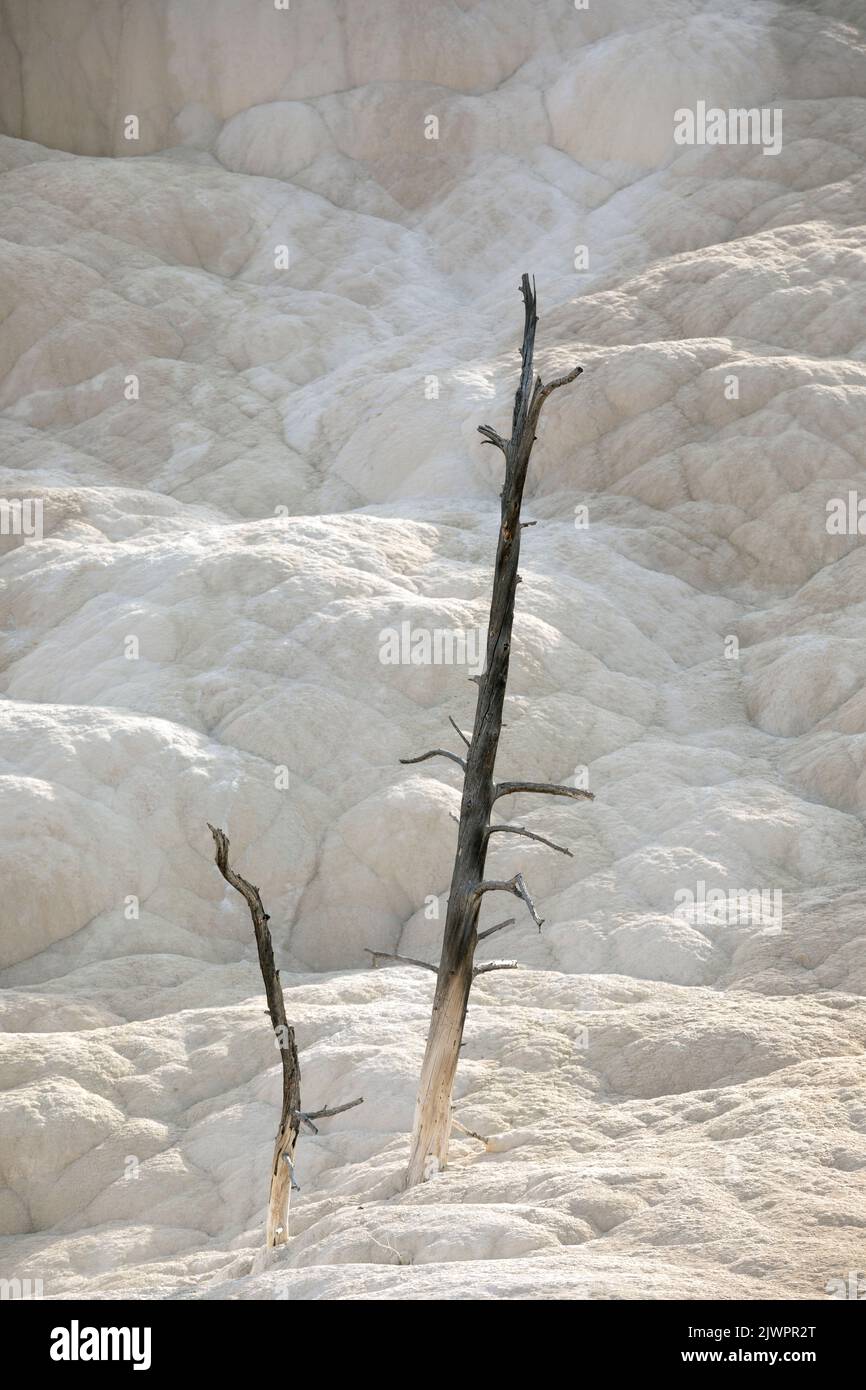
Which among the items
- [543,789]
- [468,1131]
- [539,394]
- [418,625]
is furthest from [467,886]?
[418,625]

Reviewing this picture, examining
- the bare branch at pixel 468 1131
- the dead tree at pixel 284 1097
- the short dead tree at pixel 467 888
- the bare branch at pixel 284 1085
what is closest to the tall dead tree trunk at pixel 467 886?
the short dead tree at pixel 467 888

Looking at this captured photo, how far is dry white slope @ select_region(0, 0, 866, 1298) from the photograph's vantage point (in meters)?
11.4

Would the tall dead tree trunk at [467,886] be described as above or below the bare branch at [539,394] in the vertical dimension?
below

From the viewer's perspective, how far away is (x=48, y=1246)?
11906 millimetres

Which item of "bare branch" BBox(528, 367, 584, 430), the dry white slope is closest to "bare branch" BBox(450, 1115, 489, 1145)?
the dry white slope

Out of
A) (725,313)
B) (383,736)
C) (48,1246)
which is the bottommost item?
(48,1246)

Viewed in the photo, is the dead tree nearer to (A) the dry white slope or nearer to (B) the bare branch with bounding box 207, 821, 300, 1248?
(B) the bare branch with bounding box 207, 821, 300, 1248

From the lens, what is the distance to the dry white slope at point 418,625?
1135 cm

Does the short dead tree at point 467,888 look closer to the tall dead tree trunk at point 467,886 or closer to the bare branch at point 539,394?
the tall dead tree trunk at point 467,886

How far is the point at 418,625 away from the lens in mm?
19266

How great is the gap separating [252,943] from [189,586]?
581 centimetres

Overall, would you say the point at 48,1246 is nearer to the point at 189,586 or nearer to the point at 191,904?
the point at 191,904

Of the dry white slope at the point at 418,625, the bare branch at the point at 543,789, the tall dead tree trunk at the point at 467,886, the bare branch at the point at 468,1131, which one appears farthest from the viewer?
the dry white slope at the point at 418,625
